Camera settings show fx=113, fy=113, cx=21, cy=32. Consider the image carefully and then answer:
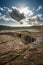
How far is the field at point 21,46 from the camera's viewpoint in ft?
11.9

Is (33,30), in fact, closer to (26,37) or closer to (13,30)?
(26,37)

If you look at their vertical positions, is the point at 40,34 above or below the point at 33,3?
below

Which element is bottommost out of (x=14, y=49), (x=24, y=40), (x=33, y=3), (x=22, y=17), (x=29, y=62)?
(x=29, y=62)

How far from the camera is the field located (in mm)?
3621

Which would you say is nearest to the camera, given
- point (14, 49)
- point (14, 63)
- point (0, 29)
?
point (14, 63)

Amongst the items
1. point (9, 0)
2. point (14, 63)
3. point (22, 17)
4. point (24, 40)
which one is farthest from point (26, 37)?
point (9, 0)

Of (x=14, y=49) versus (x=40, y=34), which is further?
(x=40, y=34)

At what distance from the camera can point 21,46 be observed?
3887 millimetres

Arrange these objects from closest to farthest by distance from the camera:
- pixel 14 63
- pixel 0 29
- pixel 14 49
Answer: pixel 14 63
pixel 14 49
pixel 0 29

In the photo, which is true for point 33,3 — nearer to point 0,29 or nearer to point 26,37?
point 26,37

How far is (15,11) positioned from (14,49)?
4.52ft

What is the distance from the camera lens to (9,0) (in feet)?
13.4

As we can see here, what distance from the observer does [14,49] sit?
382 cm

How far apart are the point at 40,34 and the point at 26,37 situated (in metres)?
0.53
